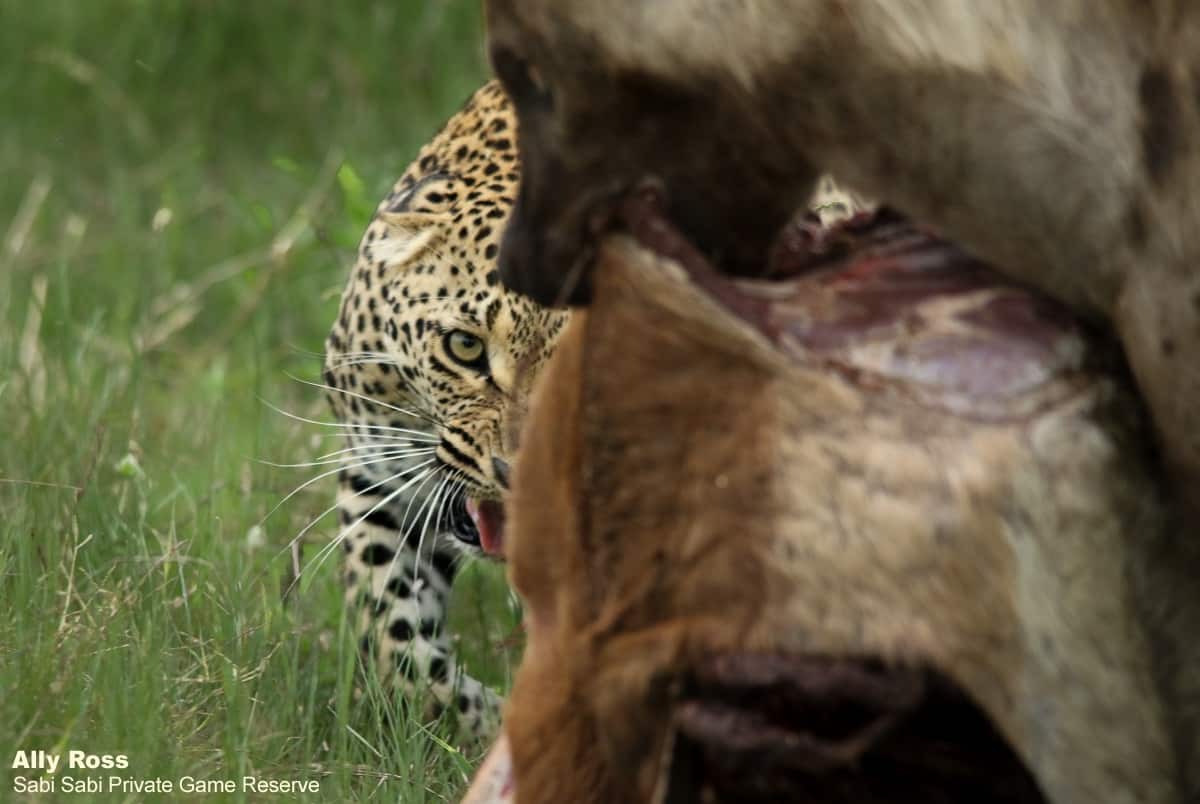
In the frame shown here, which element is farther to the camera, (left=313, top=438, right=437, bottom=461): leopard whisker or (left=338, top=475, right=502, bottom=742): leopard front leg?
(left=313, top=438, right=437, bottom=461): leopard whisker

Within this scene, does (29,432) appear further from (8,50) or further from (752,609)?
(8,50)

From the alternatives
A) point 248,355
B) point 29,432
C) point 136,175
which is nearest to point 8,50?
point 136,175

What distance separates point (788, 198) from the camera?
7.44ft

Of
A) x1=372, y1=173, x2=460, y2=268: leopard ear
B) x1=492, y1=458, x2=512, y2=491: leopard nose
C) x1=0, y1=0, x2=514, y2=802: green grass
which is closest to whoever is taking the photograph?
x1=0, y1=0, x2=514, y2=802: green grass

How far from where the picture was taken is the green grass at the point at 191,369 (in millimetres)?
3035

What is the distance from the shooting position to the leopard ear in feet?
13.6

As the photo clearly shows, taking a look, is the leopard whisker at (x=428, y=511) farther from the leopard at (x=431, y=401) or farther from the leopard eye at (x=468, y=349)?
the leopard eye at (x=468, y=349)

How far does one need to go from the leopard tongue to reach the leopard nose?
95mm

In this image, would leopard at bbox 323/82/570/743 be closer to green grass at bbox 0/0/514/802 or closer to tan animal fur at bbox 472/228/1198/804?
green grass at bbox 0/0/514/802

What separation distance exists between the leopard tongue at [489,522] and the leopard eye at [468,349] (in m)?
0.28

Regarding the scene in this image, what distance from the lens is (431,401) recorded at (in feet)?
13.4

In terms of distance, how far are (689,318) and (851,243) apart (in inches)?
12.8

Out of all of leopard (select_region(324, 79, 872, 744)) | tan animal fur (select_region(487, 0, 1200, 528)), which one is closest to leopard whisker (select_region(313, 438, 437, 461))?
leopard (select_region(324, 79, 872, 744))

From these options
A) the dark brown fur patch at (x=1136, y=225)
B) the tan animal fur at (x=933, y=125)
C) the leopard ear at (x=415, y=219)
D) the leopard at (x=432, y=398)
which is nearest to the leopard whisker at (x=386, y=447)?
the leopard at (x=432, y=398)
